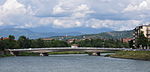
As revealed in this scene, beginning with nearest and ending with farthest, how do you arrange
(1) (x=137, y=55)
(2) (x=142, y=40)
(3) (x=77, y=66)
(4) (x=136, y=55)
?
1. (3) (x=77, y=66)
2. (1) (x=137, y=55)
3. (4) (x=136, y=55)
4. (2) (x=142, y=40)

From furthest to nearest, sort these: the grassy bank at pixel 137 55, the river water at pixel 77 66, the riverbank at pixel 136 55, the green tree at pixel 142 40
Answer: the green tree at pixel 142 40 → the riverbank at pixel 136 55 → the grassy bank at pixel 137 55 → the river water at pixel 77 66

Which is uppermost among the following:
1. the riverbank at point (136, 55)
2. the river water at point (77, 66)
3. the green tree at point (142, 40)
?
the green tree at point (142, 40)

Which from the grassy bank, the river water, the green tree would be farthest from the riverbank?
the river water

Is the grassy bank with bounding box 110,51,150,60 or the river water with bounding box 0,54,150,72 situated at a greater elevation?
the grassy bank with bounding box 110,51,150,60

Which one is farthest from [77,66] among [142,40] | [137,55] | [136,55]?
[142,40]

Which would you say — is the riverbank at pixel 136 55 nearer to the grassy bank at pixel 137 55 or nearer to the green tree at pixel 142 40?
the grassy bank at pixel 137 55

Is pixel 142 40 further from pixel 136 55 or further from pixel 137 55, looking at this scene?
pixel 137 55

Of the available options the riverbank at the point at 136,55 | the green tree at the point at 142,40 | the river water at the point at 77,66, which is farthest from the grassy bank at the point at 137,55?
the river water at the point at 77,66

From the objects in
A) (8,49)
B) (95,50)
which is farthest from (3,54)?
(95,50)

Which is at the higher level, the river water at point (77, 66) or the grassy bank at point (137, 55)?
the grassy bank at point (137, 55)

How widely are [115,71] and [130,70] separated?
4.66 metres

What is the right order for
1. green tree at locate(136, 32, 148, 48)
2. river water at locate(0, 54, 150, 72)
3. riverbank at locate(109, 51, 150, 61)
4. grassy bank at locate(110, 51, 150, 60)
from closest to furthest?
river water at locate(0, 54, 150, 72) → grassy bank at locate(110, 51, 150, 60) → riverbank at locate(109, 51, 150, 61) → green tree at locate(136, 32, 148, 48)

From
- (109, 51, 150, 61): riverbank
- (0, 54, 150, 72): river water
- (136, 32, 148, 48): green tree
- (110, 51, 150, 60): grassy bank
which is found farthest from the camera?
(136, 32, 148, 48): green tree

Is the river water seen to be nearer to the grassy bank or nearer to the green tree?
the grassy bank
